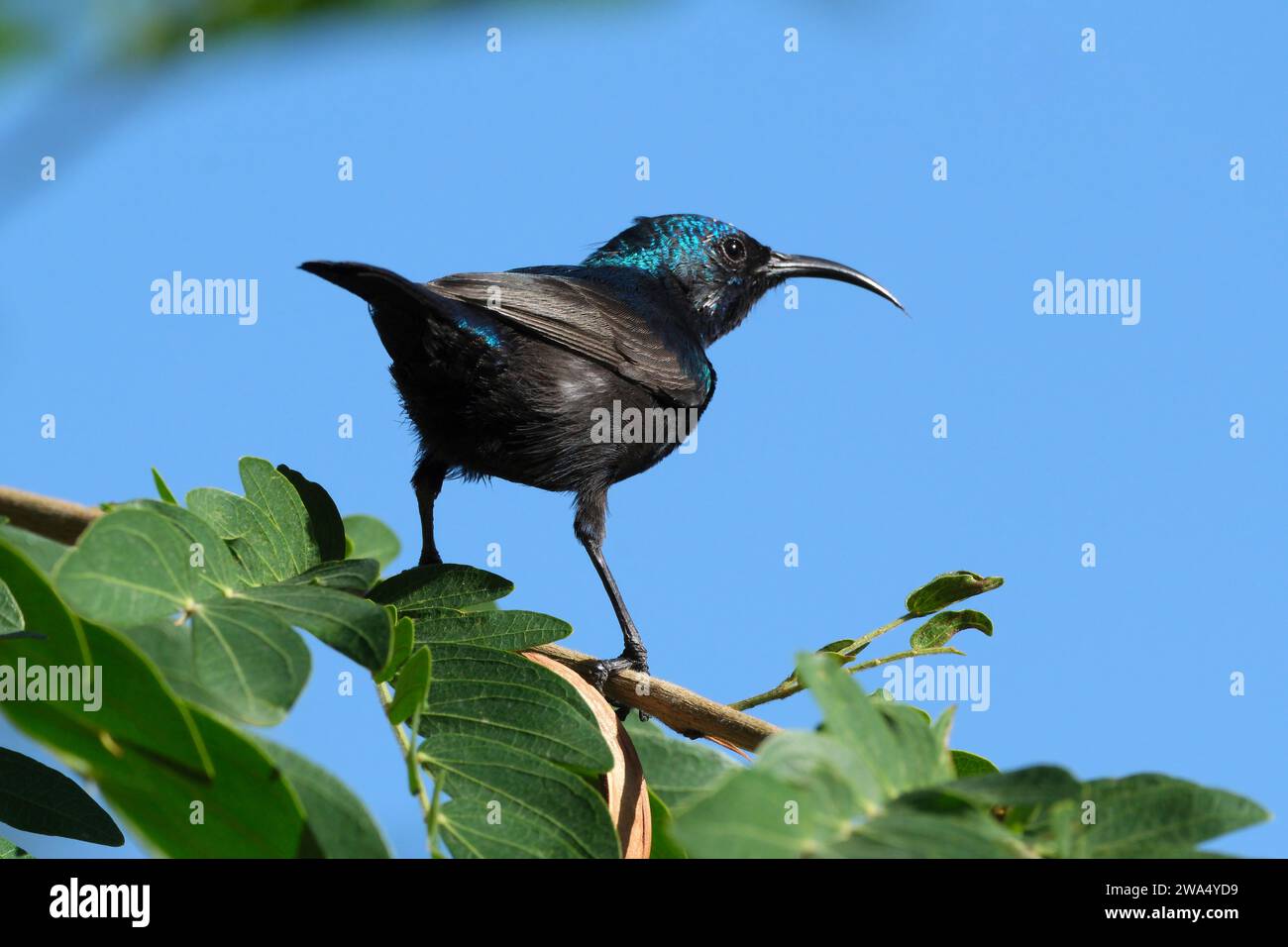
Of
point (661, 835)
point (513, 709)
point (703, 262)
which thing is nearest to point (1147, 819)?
point (661, 835)

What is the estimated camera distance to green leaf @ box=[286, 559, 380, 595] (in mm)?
1824

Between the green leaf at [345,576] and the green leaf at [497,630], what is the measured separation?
0.66ft

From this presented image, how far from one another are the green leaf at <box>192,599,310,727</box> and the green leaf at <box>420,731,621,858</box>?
13.8 inches

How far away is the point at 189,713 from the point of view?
56.3 inches

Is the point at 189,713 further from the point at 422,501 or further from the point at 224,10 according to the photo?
the point at 422,501

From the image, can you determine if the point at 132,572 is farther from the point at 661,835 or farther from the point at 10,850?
the point at 661,835

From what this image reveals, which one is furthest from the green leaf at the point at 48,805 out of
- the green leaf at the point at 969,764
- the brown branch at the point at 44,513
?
the green leaf at the point at 969,764

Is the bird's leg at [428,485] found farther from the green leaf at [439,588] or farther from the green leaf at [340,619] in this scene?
the green leaf at [340,619]

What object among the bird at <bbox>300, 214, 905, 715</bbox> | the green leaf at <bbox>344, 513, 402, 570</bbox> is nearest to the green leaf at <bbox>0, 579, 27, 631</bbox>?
the green leaf at <bbox>344, 513, 402, 570</bbox>

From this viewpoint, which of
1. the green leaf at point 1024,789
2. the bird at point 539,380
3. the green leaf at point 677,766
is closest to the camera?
the green leaf at point 1024,789

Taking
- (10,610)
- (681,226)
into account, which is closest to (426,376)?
(681,226)

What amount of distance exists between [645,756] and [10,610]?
1000 mm

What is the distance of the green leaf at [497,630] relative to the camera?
2086mm

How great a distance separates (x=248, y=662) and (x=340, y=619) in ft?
0.51
